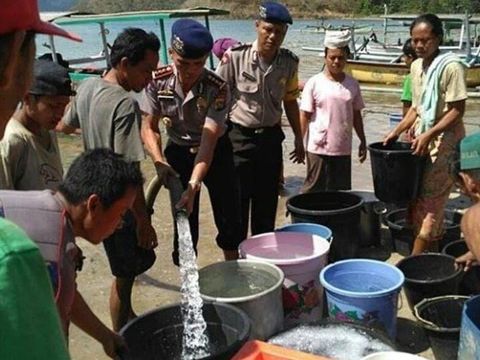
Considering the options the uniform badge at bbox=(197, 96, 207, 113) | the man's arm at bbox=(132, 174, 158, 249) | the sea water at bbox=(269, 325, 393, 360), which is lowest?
the sea water at bbox=(269, 325, 393, 360)

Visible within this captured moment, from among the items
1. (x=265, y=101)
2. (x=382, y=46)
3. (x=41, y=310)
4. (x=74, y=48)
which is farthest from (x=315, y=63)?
(x=41, y=310)

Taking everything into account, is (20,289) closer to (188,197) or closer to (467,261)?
(188,197)

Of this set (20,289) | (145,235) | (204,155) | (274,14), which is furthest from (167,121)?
(20,289)

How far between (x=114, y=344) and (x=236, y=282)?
91 cm

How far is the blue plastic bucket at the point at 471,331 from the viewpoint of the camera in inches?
89.2

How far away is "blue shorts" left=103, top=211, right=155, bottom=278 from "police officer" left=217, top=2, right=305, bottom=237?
85 centimetres

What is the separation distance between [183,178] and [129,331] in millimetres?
1386

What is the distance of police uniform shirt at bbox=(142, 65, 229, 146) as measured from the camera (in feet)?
10.6

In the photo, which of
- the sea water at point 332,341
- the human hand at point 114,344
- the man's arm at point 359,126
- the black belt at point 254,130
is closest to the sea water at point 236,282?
the sea water at point 332,341

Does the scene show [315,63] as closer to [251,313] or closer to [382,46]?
[382,46]

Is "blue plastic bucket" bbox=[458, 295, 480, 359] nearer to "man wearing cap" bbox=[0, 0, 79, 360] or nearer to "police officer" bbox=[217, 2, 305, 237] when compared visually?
"police officer" bbox=[217, 2, 305, 237]

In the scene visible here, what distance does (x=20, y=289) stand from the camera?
60cm

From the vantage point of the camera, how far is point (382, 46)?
1769 cm

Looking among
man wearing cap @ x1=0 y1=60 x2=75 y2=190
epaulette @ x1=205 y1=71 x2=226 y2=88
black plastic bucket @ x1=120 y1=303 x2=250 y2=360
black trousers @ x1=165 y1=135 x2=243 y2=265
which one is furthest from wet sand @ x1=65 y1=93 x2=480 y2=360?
epaulette @ x1=205 y1=71 x2=226 y2=88
